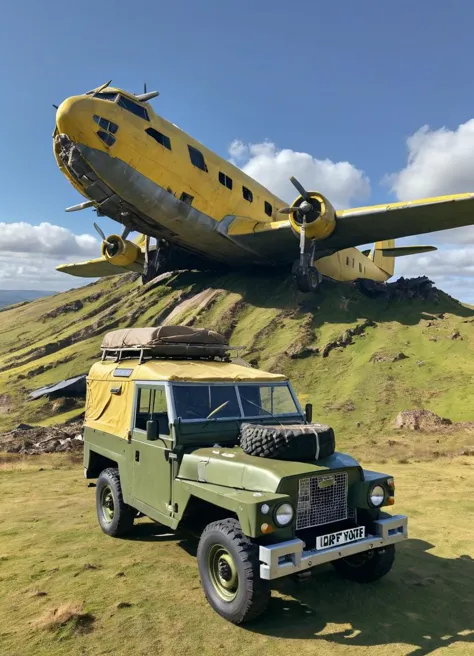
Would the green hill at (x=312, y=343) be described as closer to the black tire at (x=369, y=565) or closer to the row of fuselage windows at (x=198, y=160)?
the row of fuselage windows at (x=198, y=160)

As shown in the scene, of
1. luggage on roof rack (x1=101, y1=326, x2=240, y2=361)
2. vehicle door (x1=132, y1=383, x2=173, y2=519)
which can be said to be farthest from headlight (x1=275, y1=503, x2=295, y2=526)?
luggage on roof rack (x1=101, y1=326, x2=240, y2=361)

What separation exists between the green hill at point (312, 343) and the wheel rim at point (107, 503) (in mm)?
9354

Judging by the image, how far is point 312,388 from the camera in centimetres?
1908

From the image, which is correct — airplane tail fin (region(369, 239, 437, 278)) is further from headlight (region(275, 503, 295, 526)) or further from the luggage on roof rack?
headlight (region(275, 503, 295, 526))

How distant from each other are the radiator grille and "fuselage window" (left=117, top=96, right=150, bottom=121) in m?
17.9

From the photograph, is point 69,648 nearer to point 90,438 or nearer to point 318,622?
point 318,622

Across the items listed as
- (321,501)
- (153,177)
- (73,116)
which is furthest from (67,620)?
(153,177)

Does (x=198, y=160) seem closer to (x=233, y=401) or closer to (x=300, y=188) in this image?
(x=300, y=188)

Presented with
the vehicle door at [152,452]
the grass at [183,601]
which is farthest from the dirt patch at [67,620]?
the vehicle door at [152,452]

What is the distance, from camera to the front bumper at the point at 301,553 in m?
4.16

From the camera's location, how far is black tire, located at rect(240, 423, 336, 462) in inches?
199

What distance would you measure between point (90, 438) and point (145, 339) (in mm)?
2284

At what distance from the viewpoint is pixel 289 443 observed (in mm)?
5055

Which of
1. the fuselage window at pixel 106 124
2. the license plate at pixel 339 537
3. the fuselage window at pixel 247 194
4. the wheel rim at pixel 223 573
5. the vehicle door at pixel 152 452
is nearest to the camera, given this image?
the license plate at pixel 339 537
